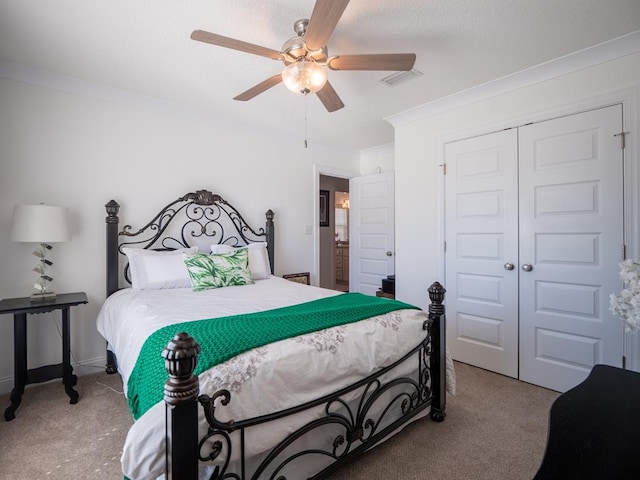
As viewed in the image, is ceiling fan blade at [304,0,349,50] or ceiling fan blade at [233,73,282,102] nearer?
ceiling fan blade at [304,0,349,50]

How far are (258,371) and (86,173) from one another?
8.29 ft

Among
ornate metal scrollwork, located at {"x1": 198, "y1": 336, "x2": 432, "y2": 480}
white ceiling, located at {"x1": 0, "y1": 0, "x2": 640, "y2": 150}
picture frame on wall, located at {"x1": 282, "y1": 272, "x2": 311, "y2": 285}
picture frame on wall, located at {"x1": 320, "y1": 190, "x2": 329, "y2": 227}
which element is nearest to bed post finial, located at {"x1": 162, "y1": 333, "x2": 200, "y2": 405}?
ornate metal scrollwork, located at {"x1": 198, "y1": 336, "x2": 432, "y2": 480}

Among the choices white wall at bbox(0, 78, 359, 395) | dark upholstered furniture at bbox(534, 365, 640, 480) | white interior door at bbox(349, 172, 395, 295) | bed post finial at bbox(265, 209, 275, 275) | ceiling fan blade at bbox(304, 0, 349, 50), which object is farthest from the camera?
white interior door at bbox(349, 172, 395, 295)

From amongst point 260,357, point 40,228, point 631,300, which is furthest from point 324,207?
point 631,300

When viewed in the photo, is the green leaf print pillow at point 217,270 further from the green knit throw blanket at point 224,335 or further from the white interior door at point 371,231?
the white interior door at point 371,231

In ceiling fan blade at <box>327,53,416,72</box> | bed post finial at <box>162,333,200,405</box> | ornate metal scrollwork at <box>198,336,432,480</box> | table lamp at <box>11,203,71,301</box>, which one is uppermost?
ceiling fan blade at <box>327,53,416,72</box>

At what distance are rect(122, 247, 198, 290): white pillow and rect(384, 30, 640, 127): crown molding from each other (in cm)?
267

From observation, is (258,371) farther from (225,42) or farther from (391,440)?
(225,42)

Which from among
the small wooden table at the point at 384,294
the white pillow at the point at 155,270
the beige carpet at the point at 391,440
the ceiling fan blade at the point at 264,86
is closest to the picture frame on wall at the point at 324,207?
the small wooden table at the point at 384,294

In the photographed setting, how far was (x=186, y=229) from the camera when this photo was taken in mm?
3219

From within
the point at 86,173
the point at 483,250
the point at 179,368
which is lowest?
the point at 179,368

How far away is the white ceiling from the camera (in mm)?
1776

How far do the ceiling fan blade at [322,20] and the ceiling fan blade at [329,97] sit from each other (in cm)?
40

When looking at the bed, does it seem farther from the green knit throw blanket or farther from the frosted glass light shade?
the frosted glass light shade
